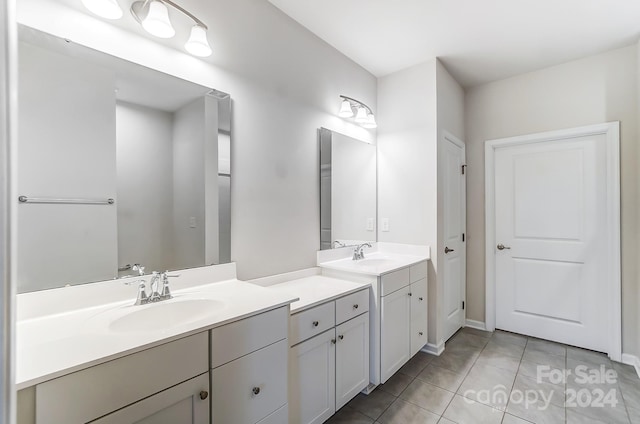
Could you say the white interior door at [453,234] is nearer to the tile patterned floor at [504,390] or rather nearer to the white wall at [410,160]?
the white wall at [410,160]

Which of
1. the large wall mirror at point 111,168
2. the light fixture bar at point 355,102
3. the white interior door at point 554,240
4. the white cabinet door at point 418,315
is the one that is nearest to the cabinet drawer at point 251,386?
the large wall mirror at point 111,168

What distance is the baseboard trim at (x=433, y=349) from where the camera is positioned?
8.21ft

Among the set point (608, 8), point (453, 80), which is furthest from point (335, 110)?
point (608, 8)

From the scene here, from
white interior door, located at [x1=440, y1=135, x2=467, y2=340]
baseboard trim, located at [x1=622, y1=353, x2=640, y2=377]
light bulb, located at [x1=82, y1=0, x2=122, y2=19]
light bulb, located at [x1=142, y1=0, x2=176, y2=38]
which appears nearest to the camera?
light bulb, located at [x1=82, y1=0, x2=122, y2=19]

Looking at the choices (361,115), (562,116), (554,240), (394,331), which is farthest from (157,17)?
(554,240)

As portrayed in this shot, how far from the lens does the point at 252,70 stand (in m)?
1.77

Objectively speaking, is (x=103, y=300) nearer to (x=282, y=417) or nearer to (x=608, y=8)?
(x=282, y=417)

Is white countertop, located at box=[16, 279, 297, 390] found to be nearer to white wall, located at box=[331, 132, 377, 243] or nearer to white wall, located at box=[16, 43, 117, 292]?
white wall, located at box=[16, 43, 117, 292]

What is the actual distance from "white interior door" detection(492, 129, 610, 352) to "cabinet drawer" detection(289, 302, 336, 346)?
2.29m

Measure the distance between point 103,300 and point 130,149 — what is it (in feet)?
2.19

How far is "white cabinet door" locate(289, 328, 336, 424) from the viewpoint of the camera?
143cm

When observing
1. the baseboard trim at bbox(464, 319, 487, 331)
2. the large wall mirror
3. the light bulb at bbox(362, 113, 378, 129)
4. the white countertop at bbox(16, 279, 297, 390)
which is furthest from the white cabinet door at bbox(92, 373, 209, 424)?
the baseboard trim at bbox(464, 319, 487, 331)

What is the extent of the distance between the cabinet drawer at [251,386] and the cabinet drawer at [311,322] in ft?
0.43

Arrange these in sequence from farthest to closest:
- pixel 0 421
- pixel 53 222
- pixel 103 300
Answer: pixel 103 300, pixel 53 222, pixel 0 421
